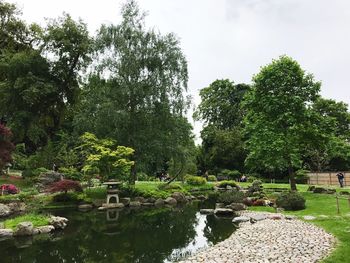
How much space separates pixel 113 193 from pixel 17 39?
2429cm

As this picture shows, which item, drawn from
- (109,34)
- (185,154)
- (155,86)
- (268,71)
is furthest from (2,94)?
(268,71)

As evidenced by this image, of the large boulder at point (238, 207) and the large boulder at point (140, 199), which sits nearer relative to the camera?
the large boulder at point (238, 207)

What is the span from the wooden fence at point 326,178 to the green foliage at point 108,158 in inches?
819

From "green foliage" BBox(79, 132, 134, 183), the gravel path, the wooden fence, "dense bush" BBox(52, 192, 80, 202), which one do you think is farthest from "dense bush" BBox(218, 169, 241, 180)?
the gravel path

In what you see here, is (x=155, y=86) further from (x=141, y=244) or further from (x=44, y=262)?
(x=44, y=262)

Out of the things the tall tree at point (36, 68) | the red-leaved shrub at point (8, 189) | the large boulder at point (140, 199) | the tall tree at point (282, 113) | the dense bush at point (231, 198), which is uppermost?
the tall tree at point (36, 68)

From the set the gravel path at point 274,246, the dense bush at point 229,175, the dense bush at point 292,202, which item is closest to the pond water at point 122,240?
the gravel path at point 274,246

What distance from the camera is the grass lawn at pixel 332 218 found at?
8.97 meters

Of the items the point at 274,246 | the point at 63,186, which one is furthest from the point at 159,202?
the point at 274,246

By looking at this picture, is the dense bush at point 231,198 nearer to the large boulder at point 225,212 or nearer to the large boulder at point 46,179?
the large boulder at point 225,212

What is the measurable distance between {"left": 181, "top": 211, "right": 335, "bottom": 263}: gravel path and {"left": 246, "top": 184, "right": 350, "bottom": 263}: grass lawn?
1.02 feet

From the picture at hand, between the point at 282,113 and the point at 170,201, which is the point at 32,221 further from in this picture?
the point at 282,113

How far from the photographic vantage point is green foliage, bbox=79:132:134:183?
84.4 feet

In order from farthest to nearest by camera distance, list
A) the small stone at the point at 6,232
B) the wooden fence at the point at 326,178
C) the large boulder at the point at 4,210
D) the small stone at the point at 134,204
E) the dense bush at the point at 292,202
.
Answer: the wooden fence at the point at 326,178 < the small stone at the point at 134,204 < the large boulder at the point at 4,210 < the dense bush at the point at 292,202 < the small stone at the point at 6,232
